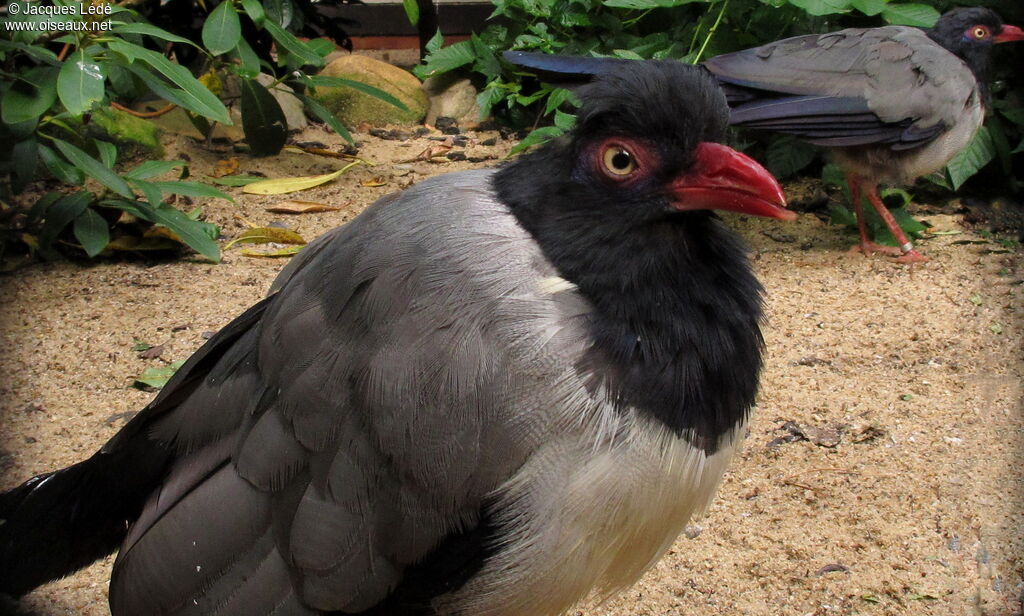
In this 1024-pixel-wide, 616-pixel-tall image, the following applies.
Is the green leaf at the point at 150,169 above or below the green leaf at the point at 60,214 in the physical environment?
above

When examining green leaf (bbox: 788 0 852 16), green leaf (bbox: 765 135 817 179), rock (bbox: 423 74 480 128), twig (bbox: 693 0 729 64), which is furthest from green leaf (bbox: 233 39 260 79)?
green leaf (bbox: 765 135 817 179)

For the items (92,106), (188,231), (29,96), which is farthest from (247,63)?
(29,96)

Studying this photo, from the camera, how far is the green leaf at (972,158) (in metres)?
6.34

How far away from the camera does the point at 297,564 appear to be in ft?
7.92

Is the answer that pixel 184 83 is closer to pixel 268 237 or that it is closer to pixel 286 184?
pixel 268 237

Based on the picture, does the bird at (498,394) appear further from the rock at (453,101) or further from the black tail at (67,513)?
the rock at (453,101)

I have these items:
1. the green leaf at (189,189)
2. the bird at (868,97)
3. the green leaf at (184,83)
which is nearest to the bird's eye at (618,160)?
the green leaf at (184,83)

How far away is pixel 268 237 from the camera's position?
5352 mm

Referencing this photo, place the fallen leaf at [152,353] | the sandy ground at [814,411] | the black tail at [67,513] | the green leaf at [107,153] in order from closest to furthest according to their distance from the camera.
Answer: the black tail at [67,513]
the sandy ground at [814,411]
the fallen leaf at [152,353]
the green leaf at [107,153]

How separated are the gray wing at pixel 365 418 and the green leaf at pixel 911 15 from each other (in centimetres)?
434

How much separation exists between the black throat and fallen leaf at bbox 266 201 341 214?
3.59 meters

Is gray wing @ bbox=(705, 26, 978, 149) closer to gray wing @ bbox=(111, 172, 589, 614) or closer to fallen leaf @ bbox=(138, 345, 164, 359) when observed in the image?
fallen leaf @ bbox=(138, 345, 164, 359)

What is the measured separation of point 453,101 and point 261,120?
1.92 meters

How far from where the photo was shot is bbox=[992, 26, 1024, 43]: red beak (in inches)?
244
